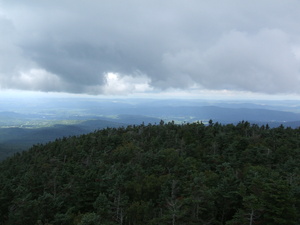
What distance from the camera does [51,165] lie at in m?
65.9

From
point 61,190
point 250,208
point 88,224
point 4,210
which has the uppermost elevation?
point 250,208

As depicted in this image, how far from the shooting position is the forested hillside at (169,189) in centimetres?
2394

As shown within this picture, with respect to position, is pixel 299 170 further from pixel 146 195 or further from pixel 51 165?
pixel 51 165

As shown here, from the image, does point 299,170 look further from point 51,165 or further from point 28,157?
point 28,157

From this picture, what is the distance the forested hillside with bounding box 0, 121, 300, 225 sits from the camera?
2394cm

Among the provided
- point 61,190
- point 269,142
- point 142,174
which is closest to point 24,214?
point 61,190

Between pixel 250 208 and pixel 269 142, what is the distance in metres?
50.1

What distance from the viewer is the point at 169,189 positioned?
3544cm

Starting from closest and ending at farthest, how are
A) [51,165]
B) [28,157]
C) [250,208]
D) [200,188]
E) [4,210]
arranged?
[250,208] → [200,188] → [4,210] → [51,165] → [28,157]

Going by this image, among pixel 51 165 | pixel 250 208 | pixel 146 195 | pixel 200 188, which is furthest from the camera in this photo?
pixel 51 165

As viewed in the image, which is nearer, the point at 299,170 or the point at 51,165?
the point at 299,170

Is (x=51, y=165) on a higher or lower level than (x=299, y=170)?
lower

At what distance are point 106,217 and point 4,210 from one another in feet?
78.1

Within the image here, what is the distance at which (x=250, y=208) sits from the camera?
74.7 feet
